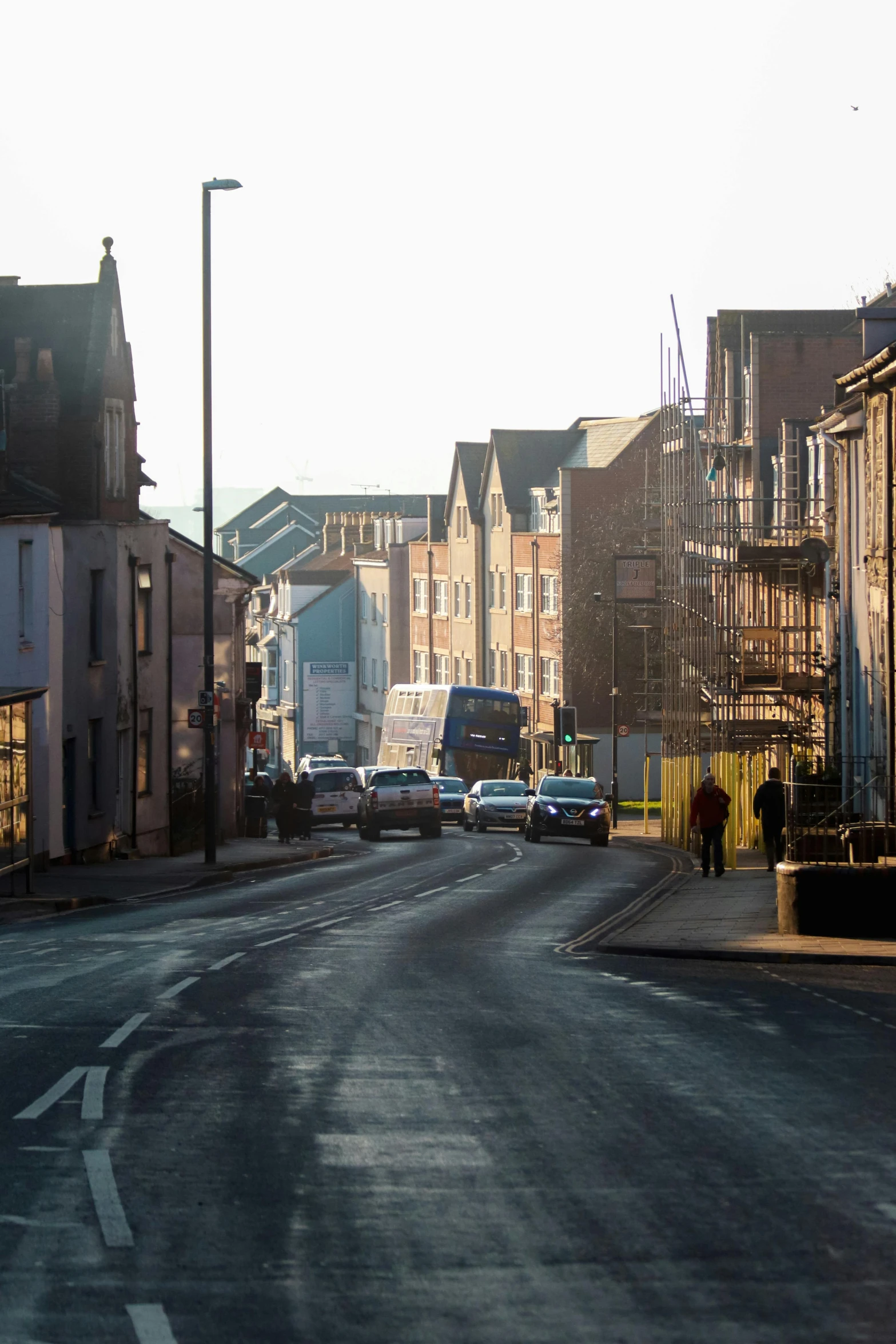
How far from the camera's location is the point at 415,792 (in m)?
46.1

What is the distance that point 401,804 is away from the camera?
46.0 metres

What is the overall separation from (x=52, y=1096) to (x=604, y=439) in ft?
239

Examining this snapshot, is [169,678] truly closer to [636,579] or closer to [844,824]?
[636,579]

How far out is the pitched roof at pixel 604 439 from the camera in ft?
252

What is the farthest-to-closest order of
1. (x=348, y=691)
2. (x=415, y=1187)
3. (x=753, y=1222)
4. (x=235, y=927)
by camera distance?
(x=348, y=691) < (x=235, y=927) < (x=415, y=1187) < (x=753, y=1222)

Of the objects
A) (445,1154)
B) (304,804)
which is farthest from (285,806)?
(445,1154)

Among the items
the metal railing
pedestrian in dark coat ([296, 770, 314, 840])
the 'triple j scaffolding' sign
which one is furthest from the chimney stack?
the 'triple j scaffolding' sign

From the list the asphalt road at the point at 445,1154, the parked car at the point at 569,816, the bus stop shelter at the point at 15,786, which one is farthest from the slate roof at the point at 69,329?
the asphalt road at the point at 445,1154

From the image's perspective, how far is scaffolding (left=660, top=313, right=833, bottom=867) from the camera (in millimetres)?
35219

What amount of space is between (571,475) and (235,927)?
2135 inches

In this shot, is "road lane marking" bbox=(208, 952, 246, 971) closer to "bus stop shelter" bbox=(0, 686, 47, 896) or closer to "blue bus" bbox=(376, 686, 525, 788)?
"bus stop shelter" bbox=(0, 686, 47, 896)

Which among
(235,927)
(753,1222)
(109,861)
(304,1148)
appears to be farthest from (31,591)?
(753,1222)

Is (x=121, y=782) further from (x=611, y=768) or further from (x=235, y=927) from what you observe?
(x=611, y=768)

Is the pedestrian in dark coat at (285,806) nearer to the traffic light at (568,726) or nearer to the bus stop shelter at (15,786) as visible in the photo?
the traffic light at (568,726)
